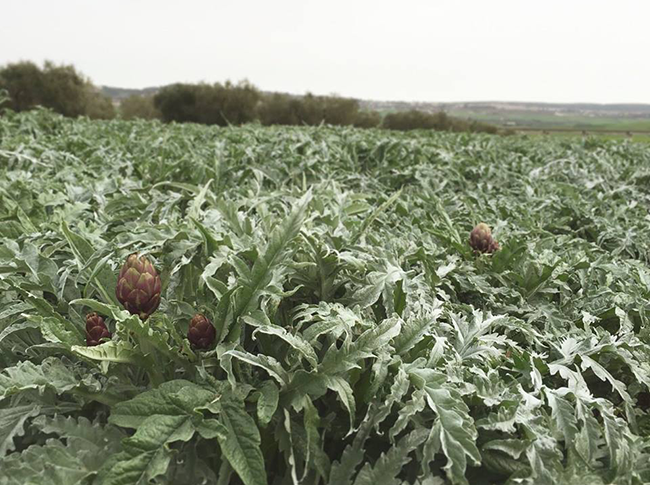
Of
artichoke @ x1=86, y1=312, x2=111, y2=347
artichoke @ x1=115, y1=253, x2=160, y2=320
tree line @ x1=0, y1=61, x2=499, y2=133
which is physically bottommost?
tree line @ x1=0, y1=61, x2=499, y2=133

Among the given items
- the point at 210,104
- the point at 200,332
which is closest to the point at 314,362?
the point at 200,332

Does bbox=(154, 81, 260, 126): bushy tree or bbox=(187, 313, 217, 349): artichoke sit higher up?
A: bbox=(187, 313, 217, 349): artichoke

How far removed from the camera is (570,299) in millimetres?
1745

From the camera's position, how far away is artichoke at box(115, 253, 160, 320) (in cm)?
115

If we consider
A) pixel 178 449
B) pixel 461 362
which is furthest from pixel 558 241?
pixel 178 449

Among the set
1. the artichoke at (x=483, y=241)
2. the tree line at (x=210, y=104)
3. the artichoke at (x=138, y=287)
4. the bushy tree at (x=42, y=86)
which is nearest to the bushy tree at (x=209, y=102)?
the tree line at (x=210, y=104)

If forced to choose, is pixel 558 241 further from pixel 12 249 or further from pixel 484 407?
pixel 12 249

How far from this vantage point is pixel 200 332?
44.7 inches

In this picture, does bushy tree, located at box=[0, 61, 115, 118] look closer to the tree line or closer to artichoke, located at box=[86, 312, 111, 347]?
the tree line

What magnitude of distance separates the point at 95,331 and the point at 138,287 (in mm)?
131

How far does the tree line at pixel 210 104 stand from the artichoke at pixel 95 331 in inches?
732

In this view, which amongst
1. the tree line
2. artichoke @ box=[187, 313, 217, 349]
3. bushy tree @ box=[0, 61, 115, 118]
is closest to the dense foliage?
artichoke @ box=[187, 313, 217, 349]

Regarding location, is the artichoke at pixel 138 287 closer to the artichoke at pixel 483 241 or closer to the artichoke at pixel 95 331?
the artichoke at pixel 95 331

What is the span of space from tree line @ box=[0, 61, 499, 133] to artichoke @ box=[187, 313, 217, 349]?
18.6m
